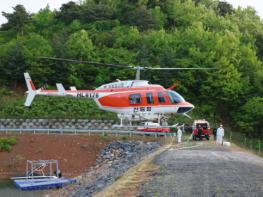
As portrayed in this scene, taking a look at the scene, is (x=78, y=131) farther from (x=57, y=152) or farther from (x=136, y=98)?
(x=136, y=98)

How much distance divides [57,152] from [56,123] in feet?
34.7

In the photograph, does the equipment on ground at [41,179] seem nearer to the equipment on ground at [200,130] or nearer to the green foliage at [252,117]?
the equipment on ground at [200,130]

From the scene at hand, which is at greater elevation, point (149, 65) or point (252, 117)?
point (149, 65)

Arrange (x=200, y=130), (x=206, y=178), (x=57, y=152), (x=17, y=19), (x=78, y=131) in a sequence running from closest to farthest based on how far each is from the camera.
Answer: (x=206, y=178) < (x=57, y=152) < (x=200, y=130) < (x=78, y=131) < (x=17, y=19)

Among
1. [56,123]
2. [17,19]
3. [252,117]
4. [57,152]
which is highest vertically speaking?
[17,19]

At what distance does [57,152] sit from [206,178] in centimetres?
2128

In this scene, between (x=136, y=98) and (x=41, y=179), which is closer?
(x=41, y=179)

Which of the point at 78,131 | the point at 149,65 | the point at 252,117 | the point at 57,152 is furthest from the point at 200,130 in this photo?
the point at 149,65

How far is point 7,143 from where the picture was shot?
38.7 meters

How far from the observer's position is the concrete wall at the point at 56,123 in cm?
4847

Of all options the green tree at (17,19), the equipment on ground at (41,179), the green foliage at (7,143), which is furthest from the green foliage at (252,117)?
the green tree at (17,19)

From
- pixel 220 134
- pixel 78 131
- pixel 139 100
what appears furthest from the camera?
pixel 78 131

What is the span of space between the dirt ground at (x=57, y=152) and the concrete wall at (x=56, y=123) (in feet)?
24.4

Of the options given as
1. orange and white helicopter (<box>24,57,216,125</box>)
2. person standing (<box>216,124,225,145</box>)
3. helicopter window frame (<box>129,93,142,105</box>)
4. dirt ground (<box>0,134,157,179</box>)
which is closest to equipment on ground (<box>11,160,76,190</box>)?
dirt ground (<box>0,134,157,179</box>)
